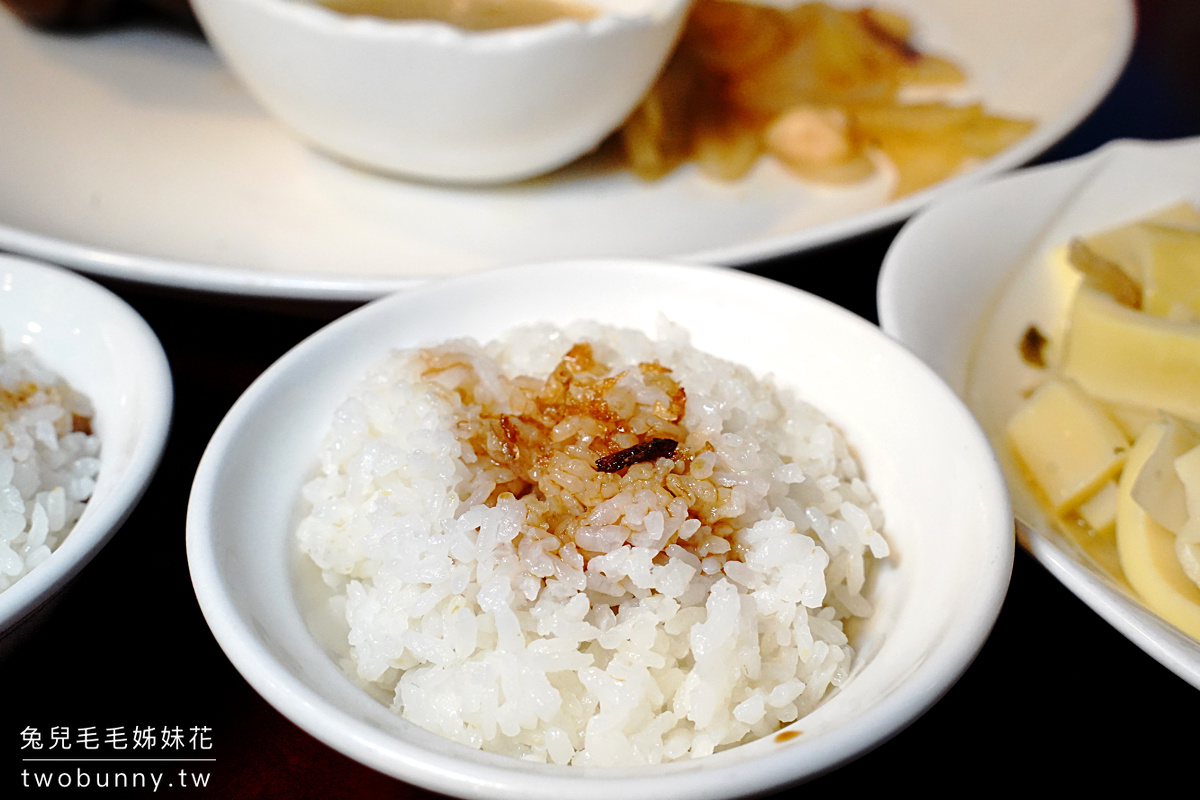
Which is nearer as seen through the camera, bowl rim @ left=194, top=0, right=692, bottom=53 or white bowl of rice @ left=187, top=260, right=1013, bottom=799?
white bowl of rice @ left=187, top=260, right=1013, bottom=799

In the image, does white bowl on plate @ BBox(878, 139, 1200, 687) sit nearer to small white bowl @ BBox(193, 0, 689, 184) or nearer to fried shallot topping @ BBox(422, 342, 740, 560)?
fried shallot topping @ BBox(422, 342, 740, 560)

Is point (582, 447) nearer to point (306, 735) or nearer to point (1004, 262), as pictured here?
point (306, 735)

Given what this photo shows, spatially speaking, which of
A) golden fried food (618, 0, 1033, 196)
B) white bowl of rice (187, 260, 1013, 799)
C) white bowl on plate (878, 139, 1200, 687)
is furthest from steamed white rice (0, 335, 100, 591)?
golden fried food (618, 0, 1033, 196)

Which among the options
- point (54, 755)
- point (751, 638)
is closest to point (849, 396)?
point (751, 638)

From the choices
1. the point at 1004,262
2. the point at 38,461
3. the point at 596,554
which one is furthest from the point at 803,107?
the point at 38,461

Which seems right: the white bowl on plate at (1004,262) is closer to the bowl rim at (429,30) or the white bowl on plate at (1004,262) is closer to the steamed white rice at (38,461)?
the bowl rim at (429,30)
